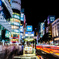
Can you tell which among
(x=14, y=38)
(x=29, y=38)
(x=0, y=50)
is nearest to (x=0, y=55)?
(x=0, y=50)

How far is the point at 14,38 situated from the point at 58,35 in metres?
40.9

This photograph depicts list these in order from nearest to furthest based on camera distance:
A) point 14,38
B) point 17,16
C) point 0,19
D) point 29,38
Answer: point 29,38
point 0,19
point 14,38
point 17,16

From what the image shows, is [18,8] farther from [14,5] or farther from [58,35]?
[58,35]

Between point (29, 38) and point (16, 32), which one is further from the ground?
point (16, 32)

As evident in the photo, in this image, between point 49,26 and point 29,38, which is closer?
point 29,38

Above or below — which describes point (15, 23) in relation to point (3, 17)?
above

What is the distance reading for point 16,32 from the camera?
92.3 meters

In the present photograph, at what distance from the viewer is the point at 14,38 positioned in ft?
293

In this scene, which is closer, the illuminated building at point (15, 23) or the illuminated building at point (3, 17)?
the illuminated building at point (3, 17)

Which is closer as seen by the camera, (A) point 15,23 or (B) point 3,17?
(B) point 3,17

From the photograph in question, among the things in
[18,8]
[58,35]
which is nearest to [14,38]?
[18,8]

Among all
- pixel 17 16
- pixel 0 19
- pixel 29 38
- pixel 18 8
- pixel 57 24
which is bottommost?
pixel 29 38

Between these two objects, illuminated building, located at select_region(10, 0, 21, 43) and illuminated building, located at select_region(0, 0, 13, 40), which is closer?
illuminated building, located at select_region(0, 0, 13, 40)

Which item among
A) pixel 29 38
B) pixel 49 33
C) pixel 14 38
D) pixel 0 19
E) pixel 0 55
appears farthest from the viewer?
pixel 49 33
